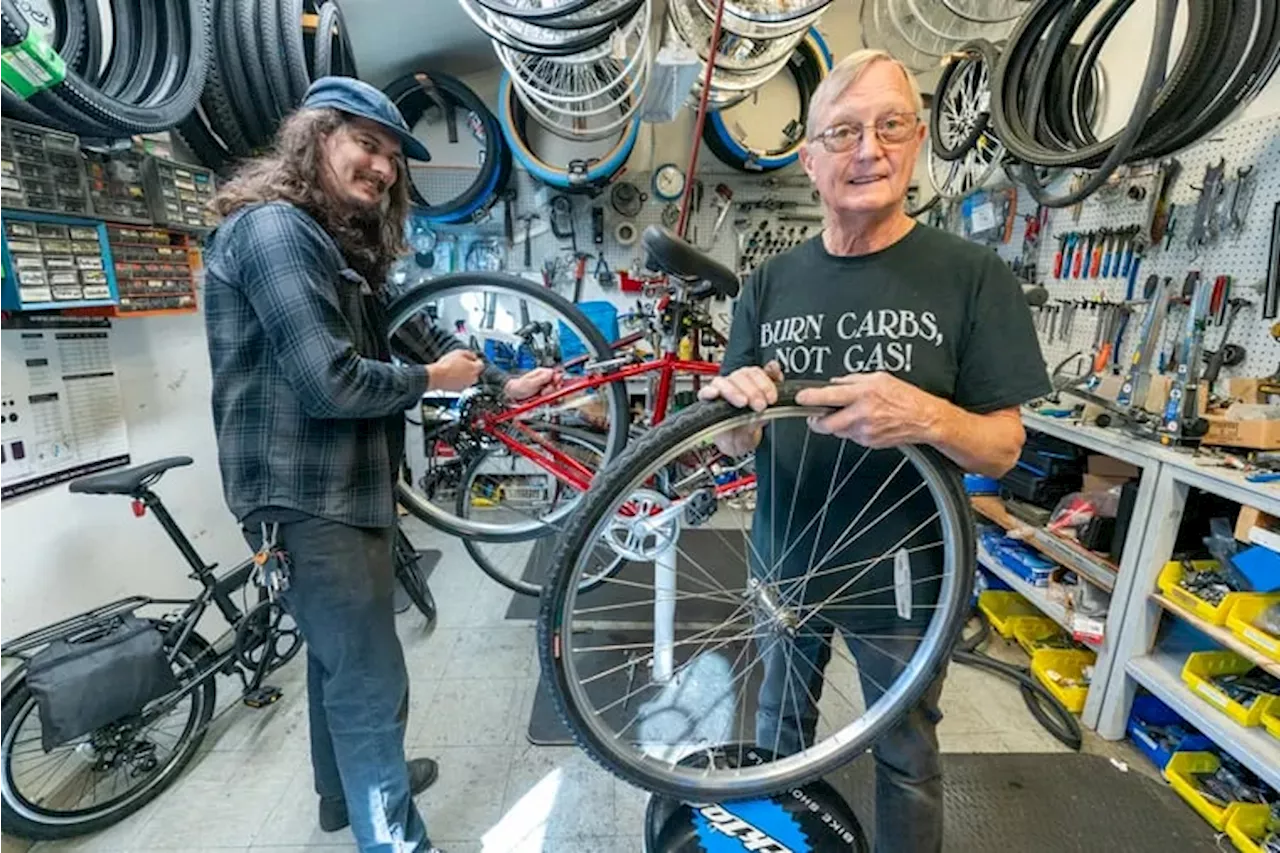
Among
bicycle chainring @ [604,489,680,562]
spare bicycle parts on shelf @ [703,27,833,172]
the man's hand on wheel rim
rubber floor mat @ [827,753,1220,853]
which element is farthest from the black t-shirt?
spare bicycle parts on shelf @ [703,27,833,172]

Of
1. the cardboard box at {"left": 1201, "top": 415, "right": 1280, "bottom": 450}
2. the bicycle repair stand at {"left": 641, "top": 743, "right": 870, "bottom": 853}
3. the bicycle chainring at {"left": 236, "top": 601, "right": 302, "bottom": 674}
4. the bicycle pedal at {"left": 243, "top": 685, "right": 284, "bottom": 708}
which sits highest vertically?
the cardboard box at {"left": 1201, "top": 415, "right": 1280, "bottom": 450}

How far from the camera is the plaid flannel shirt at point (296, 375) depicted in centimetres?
100

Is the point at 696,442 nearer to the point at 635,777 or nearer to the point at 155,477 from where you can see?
the point at 635,777

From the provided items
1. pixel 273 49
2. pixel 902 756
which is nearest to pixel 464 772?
pixel 902 756

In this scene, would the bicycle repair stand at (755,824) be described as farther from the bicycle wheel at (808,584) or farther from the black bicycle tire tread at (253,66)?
the black bicycle tire tread at (253,66)

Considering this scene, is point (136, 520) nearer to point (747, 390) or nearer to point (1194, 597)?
point (747, 390)

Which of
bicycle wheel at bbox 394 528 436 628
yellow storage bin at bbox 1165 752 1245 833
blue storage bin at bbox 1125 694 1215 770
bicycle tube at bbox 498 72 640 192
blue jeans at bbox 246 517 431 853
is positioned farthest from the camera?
bicycle tube at bbox 498 72 640 192

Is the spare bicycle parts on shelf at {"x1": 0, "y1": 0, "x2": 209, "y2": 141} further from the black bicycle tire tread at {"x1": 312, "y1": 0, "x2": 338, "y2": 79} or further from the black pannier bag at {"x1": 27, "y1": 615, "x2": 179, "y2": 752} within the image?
the black pannier bag at {"x1": 27, "y1": 615, "x2": 179, "y2": 752}

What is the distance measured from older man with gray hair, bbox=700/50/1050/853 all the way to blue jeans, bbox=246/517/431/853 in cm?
78

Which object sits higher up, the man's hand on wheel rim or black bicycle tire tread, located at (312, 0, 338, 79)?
black bicycle tire tread, located at (312, 0, 338, 79)

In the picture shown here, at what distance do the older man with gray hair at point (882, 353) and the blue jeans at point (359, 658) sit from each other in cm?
78

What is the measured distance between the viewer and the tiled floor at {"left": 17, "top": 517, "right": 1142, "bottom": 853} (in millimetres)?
1485

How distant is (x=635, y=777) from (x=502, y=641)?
1547 mm

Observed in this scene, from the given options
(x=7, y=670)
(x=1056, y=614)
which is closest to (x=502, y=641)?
(x=7, y=670)
